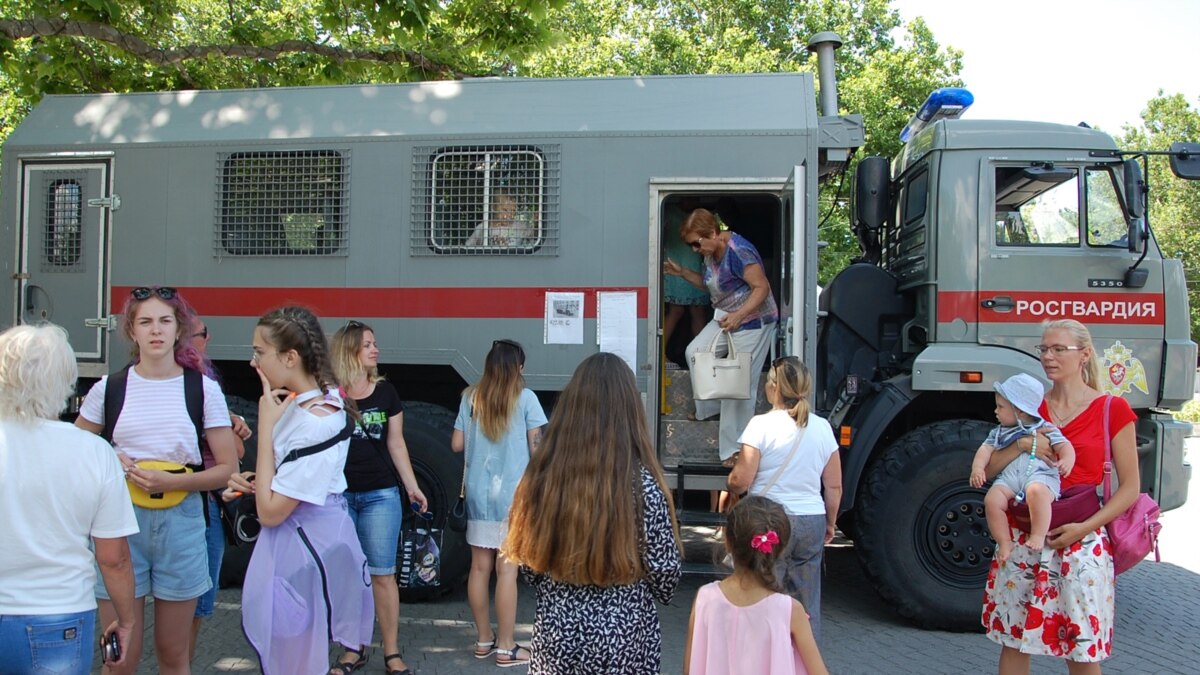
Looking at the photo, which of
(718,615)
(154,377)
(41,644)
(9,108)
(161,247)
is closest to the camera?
(41,644)

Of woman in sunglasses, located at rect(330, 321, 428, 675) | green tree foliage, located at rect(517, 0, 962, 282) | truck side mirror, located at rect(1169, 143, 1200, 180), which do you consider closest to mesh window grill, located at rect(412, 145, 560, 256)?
woman in sunglasses, located at rect(330, 321, 428, 675)

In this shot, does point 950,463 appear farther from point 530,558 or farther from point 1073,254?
point 530,558

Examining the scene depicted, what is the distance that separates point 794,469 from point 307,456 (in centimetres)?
220

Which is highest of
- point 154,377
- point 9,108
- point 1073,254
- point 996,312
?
point 9,108

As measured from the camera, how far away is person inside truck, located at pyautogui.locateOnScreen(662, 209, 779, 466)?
550 centimetres

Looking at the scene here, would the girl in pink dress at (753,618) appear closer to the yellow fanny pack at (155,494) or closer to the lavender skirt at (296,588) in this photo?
the lavender skirt at (296,588)

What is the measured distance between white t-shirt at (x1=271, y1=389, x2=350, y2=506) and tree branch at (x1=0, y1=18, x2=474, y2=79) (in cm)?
637

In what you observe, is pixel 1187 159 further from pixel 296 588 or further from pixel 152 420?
pixel 152 420

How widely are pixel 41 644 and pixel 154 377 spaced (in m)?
1.36

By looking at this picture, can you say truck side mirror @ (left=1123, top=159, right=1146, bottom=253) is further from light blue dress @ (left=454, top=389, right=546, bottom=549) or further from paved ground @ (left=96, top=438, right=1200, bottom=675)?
light blue dress @ (left=454, top=389, right=546, bottom=549)

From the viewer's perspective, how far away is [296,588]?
10.8ft

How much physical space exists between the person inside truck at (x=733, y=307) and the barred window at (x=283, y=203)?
222cm

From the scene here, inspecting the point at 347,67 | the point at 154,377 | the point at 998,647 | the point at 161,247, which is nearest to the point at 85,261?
the point at 161,247

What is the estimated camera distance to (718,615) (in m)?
2.61
